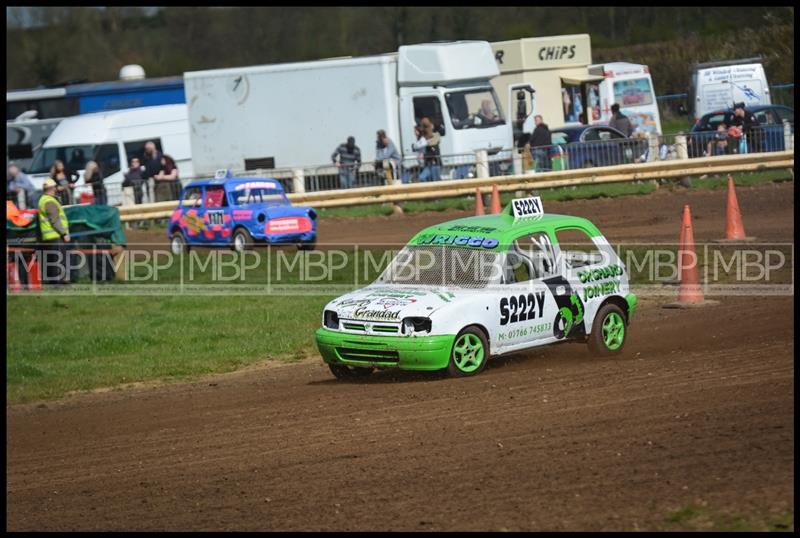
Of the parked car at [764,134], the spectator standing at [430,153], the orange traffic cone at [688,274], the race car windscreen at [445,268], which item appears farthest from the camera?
the spectator standing at [430,153]

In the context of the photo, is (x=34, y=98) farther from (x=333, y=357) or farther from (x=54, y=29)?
(x=333, y=357)

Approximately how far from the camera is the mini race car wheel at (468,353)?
36.4 ft

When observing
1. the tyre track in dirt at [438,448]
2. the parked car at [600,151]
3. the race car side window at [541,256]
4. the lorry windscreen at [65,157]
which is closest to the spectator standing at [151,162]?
the lorry windscreen at [65,157]

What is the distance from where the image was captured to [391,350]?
36.0 feet

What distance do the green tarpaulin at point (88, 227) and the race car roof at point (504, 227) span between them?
9.86m

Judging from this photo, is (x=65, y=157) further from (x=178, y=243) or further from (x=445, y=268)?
(x=445, y=268)

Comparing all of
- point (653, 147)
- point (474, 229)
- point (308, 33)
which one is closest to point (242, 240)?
point (653, 147)

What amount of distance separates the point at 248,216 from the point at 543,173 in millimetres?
7480

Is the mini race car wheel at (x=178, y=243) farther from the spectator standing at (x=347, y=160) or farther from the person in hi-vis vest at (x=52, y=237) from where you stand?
the spectator standing at (x=347, y=160)

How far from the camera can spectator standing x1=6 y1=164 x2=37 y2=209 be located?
1179 inches

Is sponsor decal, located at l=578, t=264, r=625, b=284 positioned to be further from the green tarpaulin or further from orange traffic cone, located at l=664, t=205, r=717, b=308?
the green tarpaulin

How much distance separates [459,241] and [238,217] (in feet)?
35.8

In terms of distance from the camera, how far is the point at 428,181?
91.4ft

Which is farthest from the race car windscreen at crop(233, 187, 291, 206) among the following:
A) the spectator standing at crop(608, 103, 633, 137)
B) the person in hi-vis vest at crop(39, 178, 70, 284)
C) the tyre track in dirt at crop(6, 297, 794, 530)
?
the spectator standing at crop(608, 103, 633, 137)
